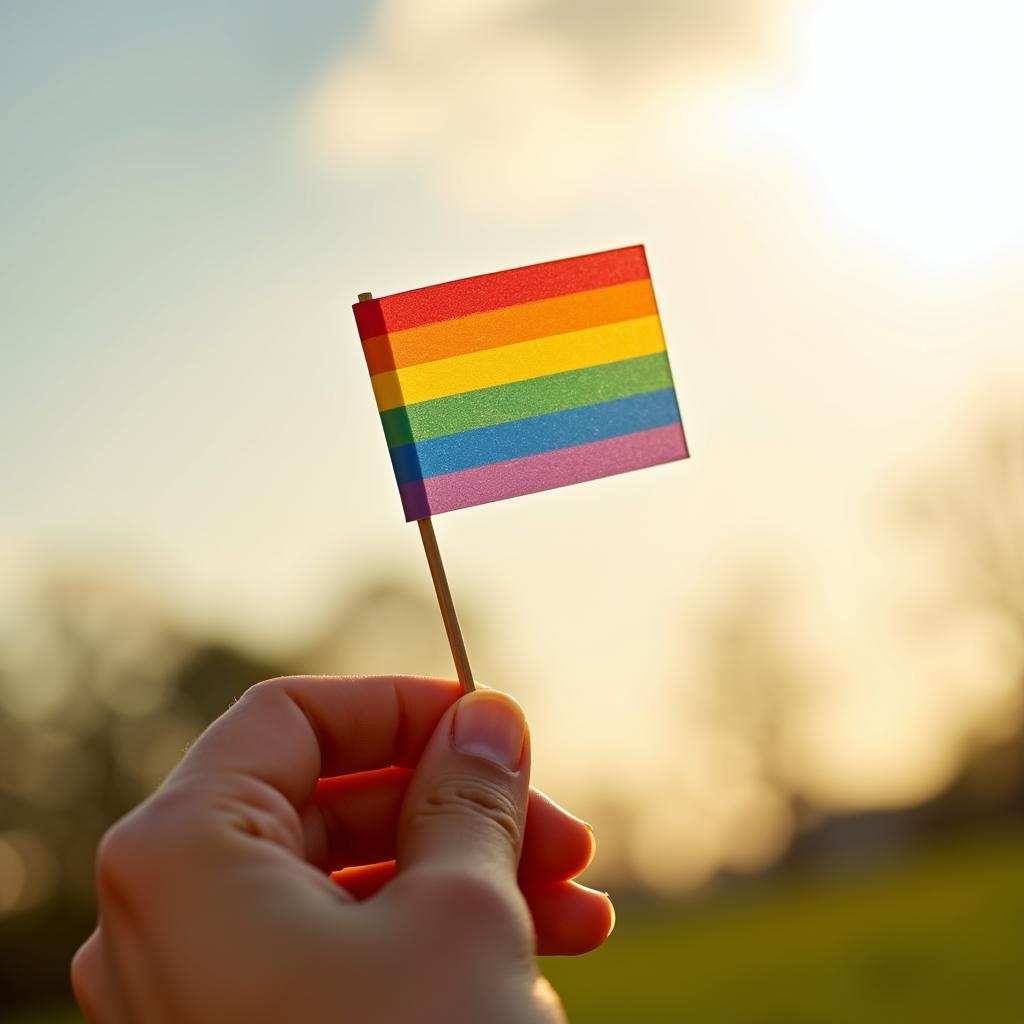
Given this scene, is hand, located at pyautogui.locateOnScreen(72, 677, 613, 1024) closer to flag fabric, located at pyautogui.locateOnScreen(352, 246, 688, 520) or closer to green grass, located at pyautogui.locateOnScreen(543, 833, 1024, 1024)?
flag fabric, located at pyautogui.locateOnScreen(352, 246, 688, 520)

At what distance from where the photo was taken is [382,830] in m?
3.16

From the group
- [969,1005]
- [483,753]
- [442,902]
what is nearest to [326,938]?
[442,902]

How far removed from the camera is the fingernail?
2826 millimetres

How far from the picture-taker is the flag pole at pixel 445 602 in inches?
115

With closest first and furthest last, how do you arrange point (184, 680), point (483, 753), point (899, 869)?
1. point (483, 753)
2. point (899, 869)
3. point (184, 680)

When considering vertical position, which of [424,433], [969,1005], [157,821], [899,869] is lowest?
[899,869]

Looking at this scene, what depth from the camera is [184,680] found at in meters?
29.8

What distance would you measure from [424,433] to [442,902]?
1352 millimetres

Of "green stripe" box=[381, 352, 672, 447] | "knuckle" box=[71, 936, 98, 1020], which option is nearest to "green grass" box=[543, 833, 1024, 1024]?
"green stripe" box=[381, 352, 672, 447]

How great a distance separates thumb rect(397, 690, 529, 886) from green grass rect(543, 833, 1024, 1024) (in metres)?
11.7

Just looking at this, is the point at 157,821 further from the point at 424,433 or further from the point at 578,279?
the point at 578,279

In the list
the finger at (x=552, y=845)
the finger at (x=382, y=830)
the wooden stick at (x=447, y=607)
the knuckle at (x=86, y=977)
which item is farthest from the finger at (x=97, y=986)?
the finger at (x=552, y=845)

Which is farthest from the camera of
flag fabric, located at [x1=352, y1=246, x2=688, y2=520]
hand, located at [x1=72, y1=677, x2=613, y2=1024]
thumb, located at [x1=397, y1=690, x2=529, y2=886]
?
flag fabric, located at [x1=352, y1=246, x2=688, y2=520]

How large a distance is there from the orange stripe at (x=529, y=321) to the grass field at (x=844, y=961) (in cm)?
1174
